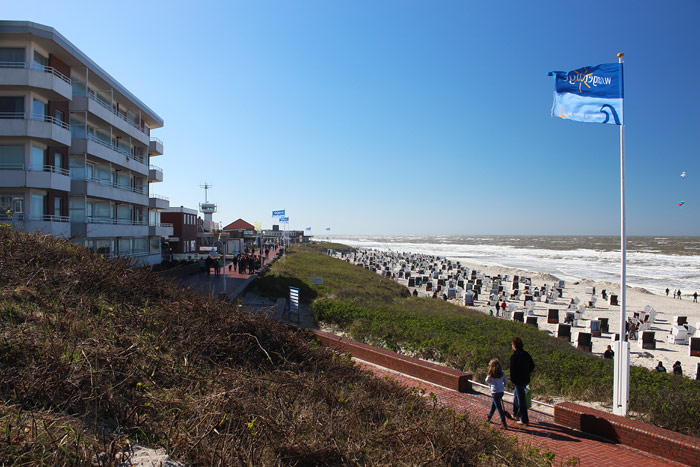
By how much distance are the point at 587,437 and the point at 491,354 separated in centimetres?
444

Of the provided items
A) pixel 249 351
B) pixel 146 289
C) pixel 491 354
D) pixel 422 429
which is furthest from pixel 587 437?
pixel 146 289

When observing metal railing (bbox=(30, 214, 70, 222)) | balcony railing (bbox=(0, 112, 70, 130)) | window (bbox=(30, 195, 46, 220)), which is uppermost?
balcony railing (bbox=(0, 112, 70, 130))

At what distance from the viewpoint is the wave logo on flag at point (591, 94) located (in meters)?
9.05

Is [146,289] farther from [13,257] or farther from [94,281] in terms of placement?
[13,257]

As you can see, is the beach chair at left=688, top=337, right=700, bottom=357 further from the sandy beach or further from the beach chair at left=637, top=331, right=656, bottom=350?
the beach chair at left=637, top=331, right=656, bottom=350

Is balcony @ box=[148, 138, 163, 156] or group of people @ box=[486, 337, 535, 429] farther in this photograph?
balcony @ box=[148, 138, 163, 156]

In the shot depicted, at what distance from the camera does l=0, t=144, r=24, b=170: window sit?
2084cm

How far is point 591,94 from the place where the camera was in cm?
924

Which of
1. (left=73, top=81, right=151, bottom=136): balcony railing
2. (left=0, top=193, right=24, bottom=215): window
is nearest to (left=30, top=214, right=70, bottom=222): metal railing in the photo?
(left=0, top=193, right=24, bottom=215): window

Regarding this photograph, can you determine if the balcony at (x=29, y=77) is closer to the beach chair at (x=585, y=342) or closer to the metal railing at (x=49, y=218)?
the metal railing at (x=49, y=218)

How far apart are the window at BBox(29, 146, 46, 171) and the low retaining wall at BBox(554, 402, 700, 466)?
24.9 metres

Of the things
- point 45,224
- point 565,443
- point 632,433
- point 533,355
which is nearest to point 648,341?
point 533,355

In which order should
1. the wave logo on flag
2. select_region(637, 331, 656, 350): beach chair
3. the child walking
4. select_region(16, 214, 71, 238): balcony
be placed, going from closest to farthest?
the child walking
the wave logo on flag
select_region(637, 331, 656, 350): beach chair
select_region(16, 214, 71, 238): balcony

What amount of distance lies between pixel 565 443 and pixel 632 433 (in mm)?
975
